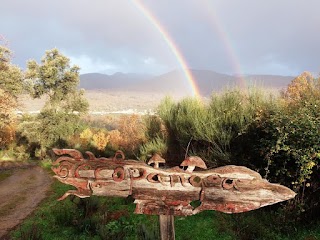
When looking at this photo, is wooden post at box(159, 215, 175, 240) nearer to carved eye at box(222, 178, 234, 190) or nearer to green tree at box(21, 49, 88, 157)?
carved eye at box(222, 178, 234, 190)

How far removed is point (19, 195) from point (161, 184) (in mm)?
11046

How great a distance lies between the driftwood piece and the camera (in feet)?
8.09

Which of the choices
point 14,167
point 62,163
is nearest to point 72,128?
point 14,167

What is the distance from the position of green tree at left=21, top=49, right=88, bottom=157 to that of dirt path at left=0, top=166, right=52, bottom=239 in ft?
24.9

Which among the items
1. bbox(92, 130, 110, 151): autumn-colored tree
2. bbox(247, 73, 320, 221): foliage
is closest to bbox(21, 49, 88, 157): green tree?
bbox(92, 130, 110, 151): autumn-colored tree

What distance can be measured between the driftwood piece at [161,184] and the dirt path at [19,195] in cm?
592

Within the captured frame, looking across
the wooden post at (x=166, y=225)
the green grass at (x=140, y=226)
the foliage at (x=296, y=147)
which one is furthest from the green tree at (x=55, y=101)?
the wooden post at (x=166, y=225)

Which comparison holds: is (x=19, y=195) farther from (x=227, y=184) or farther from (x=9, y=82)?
(x=227, y=184)

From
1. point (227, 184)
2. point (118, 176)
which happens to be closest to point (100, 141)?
point (118, 176)

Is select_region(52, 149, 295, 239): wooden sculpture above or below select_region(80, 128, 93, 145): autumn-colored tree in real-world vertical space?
above

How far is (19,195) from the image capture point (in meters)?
11.8

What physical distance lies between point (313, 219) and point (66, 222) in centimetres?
603

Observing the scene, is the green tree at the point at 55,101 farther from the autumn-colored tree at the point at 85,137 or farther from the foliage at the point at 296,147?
the foliage at the point at 296,147

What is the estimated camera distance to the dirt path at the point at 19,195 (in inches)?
339
